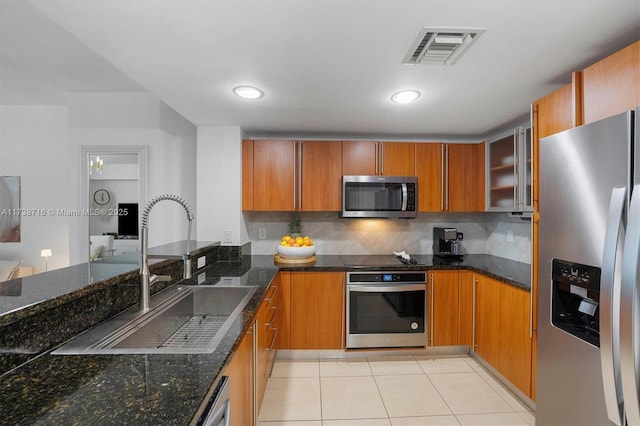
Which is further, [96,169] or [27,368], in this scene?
[96,169]

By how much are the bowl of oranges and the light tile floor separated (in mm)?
958

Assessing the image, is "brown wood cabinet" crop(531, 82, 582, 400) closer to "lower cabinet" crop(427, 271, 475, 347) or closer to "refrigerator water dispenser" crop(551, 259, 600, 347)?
"refrigerator water dispenser" crop(551, 259, 600, 347)

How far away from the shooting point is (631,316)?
1.03 metres

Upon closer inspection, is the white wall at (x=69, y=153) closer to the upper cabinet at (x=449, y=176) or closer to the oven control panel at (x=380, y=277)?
the oven control panel at (x=380, y=277)

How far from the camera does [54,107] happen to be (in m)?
3.34

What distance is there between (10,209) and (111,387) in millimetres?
3952

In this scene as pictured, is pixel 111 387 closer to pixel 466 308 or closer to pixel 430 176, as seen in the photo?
pixel 466 308

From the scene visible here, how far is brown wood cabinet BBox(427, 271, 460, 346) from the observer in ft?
8.91

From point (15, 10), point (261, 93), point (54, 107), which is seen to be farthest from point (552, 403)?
point (54, 107)

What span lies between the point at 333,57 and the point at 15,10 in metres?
2.01

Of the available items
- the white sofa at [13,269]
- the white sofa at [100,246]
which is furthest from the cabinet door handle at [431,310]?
the white sofa at [13,269]

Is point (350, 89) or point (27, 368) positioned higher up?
point (350, 89)

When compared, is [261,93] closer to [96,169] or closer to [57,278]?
[57,278]

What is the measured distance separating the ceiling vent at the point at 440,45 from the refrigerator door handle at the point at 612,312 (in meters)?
0.91
